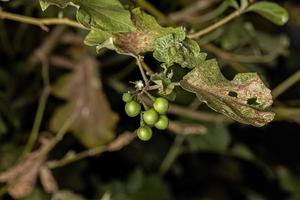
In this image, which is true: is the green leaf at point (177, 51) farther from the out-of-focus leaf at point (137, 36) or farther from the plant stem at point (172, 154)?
the plant stem at point (172, 154)

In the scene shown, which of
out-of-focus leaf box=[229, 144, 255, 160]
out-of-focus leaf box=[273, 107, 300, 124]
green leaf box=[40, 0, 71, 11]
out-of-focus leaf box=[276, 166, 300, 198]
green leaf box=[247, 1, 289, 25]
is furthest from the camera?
out-of-focus leaf box=[276, 166, 300, 198]

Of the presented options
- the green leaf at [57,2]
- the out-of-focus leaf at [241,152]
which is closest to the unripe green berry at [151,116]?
the green leaf at [57,2]

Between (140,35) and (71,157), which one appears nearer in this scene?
(140,35)

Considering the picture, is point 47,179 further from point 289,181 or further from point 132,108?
point 289,181

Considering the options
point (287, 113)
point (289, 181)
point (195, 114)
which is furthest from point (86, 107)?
point (289, 181)

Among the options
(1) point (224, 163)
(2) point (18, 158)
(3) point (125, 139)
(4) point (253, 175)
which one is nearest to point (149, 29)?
(3) point (125, 139)

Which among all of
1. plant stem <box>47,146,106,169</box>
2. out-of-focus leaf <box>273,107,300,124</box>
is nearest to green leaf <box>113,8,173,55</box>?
plant stem <box>47,146,106,169</box>

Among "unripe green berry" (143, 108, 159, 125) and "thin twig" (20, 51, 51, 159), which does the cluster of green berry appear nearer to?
"unripe green berry" (143, 108, 159, 125)

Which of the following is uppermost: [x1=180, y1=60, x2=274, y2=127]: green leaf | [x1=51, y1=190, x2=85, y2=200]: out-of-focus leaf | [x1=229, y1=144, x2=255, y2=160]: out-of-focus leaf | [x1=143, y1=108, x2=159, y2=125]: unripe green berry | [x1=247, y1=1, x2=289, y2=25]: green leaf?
[x1=180, y1=60, x2=274, y2=127]: green leaf
